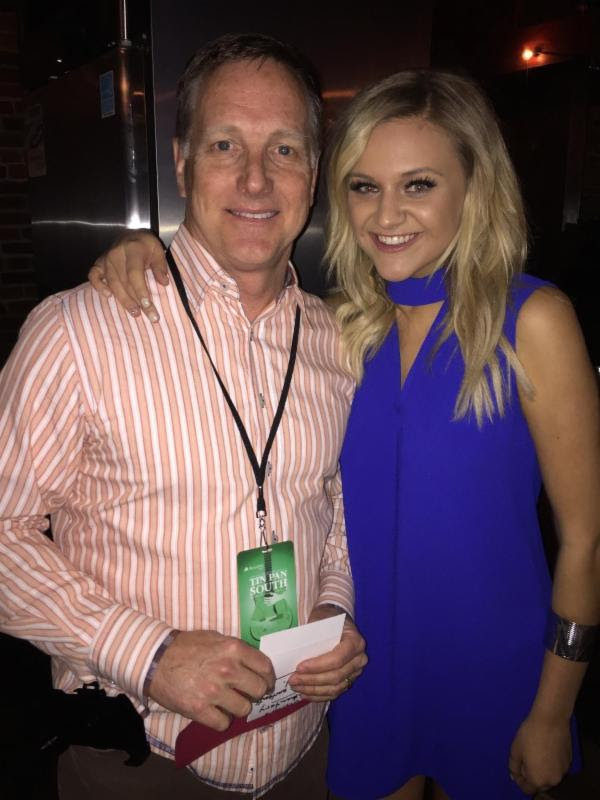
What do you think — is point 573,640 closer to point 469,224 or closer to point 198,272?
point 469,224

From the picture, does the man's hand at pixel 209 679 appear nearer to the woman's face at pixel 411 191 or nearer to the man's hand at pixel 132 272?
the man's hand at pixel 132 272

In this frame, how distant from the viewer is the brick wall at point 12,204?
320 cm

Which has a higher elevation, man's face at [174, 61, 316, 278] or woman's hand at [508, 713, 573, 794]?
man's face at [174, 61, 316, 278]

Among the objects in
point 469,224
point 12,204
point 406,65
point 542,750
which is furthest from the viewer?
point 12,204

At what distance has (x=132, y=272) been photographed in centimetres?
128

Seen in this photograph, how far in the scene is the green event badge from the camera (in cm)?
122

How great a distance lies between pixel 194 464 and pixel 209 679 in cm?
39

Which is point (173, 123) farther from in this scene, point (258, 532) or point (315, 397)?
point (258, 532)

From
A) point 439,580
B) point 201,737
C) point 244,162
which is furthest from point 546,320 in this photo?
point 201,737

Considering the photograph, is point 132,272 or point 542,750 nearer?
point 132,272

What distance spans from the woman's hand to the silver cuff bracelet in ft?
0.53

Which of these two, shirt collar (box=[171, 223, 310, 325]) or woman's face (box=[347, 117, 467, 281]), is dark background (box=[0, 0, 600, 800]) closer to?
woman's face (box=[347, 117, 467, 281])

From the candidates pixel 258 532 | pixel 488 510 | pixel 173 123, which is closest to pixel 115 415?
pixel 258 532

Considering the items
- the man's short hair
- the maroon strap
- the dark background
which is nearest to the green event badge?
the maroon strap
